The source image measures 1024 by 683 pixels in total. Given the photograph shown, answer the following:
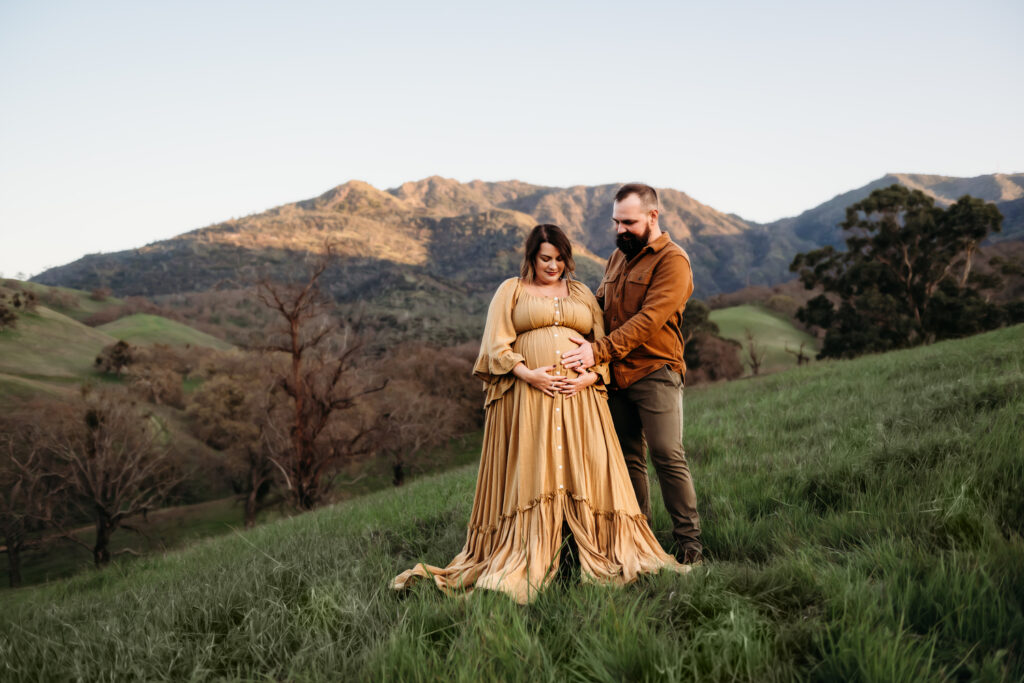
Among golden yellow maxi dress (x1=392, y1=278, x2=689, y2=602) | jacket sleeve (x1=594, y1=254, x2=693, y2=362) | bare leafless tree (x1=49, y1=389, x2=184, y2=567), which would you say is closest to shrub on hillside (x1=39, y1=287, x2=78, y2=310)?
bare leafless tree (x1=49, y1=389, x2=184, y2=567)

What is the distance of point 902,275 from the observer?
3866 centimetres

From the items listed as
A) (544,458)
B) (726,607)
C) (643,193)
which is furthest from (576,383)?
(726,607)

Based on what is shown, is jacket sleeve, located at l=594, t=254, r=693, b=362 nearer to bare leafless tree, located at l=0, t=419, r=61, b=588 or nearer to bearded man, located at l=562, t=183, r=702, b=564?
bearded man, located at l=562, t=183, r=702, b=564

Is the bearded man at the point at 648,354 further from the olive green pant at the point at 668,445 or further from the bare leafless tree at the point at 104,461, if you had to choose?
the bare leafless tree at the point at 104,461

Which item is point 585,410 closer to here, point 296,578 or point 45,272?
point 296,578

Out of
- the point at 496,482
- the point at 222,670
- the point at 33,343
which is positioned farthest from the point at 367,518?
the point at 33,343

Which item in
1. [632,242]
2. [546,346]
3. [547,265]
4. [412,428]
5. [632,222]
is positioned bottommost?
[412,428]

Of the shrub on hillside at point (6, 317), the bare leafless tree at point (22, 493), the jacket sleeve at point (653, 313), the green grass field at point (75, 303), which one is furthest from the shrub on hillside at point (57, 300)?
the jacket sleeve at point (653, 313)

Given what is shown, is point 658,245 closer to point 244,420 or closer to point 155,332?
point 244,420

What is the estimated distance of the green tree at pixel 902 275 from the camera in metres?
35.6

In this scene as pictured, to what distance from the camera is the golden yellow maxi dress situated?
139 inches

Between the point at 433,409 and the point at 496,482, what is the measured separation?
40.0 m

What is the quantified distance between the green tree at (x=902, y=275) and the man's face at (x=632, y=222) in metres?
36.7

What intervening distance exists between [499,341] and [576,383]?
0.62 metres
